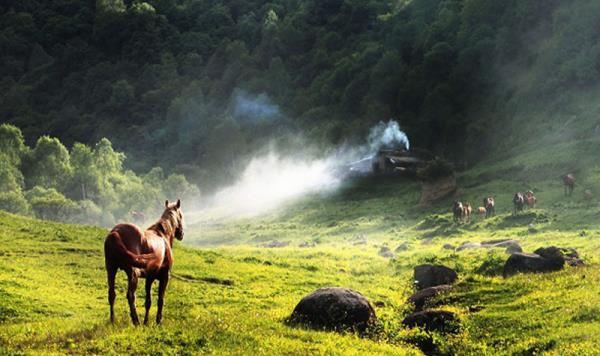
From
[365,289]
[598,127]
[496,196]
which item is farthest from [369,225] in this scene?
[365,289]

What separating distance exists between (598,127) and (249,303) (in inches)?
2907

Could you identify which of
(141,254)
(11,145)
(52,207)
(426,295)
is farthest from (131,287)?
(11,145)

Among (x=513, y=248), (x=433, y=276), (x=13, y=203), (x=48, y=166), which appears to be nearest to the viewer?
(x=433, y=276)

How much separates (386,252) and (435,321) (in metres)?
31.2

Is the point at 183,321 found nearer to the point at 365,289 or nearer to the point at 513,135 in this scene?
the point at 365,289

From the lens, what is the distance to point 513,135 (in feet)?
380

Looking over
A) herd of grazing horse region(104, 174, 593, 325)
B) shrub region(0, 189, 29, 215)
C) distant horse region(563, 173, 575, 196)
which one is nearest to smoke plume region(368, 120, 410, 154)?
distant horse region(563, 173, 575, 196)

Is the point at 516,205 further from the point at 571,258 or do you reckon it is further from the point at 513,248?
the point at 571,258

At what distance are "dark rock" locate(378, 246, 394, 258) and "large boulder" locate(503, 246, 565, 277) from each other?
21.4 metres

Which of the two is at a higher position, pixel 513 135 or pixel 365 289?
pixel 513 135

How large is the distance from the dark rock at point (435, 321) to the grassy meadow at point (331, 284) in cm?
44

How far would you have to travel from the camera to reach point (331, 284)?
41.0 m

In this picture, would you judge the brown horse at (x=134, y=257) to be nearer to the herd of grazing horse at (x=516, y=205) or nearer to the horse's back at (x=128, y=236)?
the horse's back at (x=128, y=236)

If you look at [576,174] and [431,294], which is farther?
[576,174]
